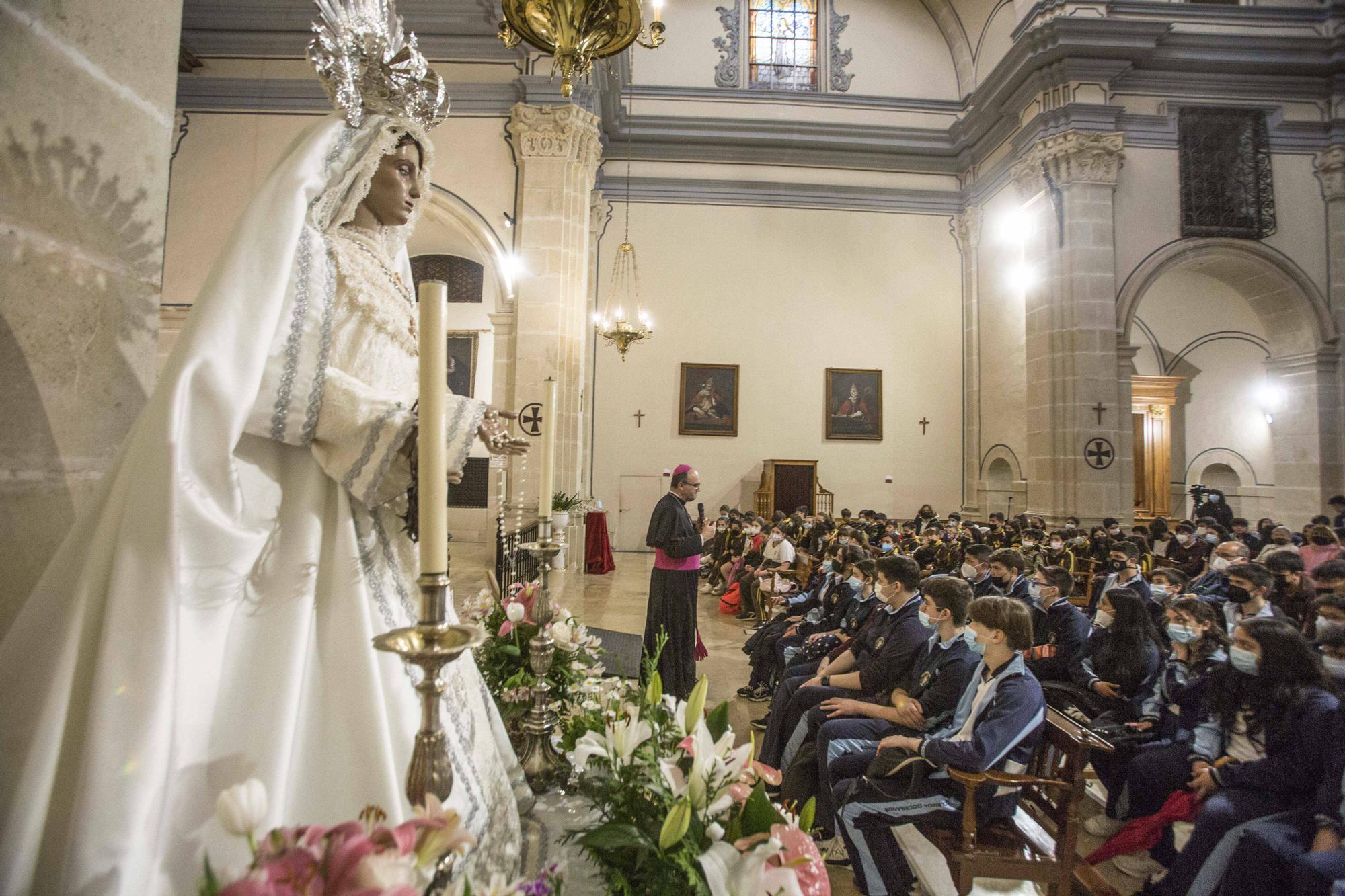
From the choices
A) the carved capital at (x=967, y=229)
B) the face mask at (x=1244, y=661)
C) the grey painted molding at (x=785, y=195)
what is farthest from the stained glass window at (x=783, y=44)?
the face mask at (x=1244, y=661)

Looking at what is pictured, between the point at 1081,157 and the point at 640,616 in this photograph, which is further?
the point at 1081,157

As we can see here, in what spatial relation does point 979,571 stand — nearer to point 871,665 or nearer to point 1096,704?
point 1096,704

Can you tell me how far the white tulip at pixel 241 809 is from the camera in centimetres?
65

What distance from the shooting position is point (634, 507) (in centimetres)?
1236

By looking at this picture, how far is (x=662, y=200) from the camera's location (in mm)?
12523

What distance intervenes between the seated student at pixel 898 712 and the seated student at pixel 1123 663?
1.11 meters

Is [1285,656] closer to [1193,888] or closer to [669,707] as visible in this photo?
[1193,888]

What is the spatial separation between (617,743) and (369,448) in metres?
0.67

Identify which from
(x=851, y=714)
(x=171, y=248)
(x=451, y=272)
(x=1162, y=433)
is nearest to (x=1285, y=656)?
(x=851, y=714)

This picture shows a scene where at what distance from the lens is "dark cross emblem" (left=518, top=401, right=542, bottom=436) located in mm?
8633

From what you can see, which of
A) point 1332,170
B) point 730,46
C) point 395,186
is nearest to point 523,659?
point 395,186

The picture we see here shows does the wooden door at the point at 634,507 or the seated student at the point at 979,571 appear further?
the wooden door at the point at 634,507

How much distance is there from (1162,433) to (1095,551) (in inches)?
305

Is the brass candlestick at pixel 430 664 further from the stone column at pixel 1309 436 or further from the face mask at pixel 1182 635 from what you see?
the stone column at pixel 1309 436
